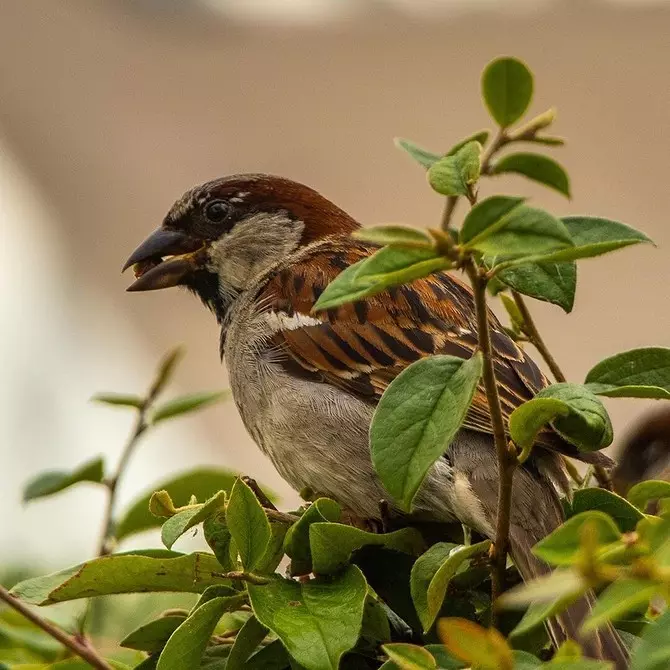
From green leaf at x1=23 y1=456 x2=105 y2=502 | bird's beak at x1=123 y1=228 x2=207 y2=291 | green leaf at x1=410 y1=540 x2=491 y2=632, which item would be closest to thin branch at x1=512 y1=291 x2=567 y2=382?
green leaf at x1=410 y1=540 x2=491 y2=632

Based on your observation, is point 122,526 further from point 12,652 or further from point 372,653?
point 372,653

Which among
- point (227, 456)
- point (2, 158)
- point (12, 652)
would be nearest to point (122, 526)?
point (12, 652)

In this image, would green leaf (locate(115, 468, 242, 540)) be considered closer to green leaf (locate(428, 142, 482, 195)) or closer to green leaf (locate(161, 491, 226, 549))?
green leaf (locate(161, 491, 226, 549))

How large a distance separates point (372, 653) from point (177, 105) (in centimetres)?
591

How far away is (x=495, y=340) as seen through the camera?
4.11 feet

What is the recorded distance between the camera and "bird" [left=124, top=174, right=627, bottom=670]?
1122 millimetres

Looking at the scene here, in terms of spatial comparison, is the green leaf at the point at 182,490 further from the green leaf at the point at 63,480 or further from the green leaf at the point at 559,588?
the green leaf at the point at 559,588

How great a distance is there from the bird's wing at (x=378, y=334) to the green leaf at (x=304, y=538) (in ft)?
1.31

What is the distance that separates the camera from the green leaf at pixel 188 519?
77 centimetres

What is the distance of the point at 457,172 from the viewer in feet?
2.19

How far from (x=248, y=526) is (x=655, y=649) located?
13.8 inches

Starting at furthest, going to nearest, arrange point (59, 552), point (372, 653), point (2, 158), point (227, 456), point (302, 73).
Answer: point (302, 73) < point (2, 158) < point (227, 456) < point (59, 552) < point (372, 653)

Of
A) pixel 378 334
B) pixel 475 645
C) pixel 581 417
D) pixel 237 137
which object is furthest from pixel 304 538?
pixel 237 137

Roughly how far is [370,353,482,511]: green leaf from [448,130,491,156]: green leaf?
4.9 inches
